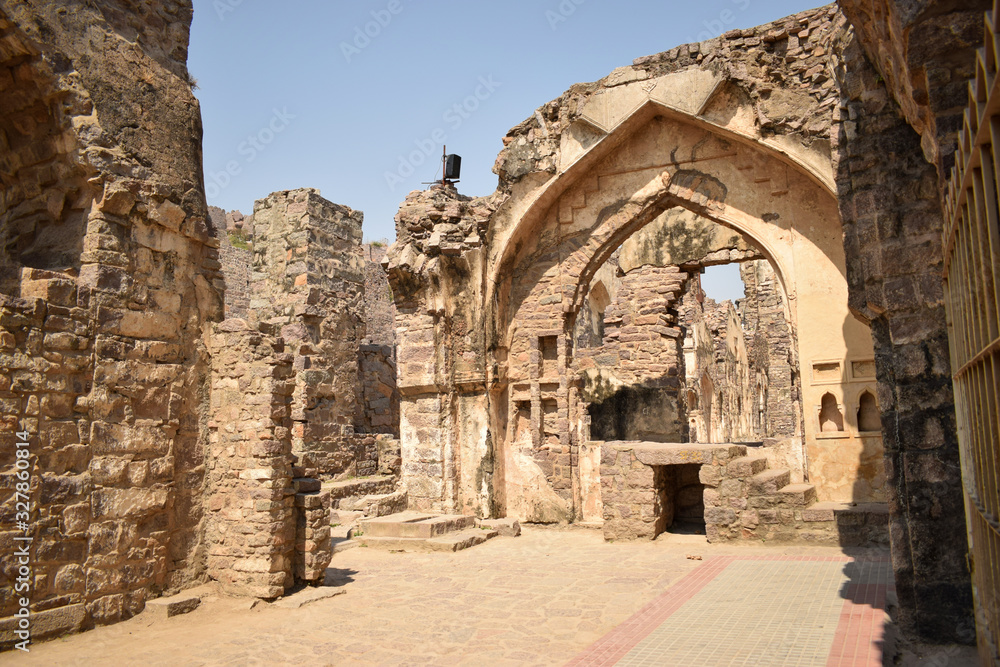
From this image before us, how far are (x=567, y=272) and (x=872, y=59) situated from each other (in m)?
6.58

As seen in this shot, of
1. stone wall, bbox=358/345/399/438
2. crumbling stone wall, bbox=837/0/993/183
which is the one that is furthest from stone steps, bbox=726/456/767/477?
stone wall, bbox=358/345/399/438

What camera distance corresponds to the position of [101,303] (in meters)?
5.31

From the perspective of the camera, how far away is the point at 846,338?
8.94m

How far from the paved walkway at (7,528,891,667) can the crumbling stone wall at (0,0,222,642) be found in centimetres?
54

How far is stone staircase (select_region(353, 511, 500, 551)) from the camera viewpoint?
8.61m

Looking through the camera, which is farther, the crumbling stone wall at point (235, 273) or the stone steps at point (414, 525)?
the crumbling stone wall at point (235, 273)

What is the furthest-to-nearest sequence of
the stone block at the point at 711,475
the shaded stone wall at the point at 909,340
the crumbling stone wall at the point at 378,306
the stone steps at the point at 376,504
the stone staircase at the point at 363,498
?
the crumbling stone wall at the point at 378,306 → the stone staircase at the point at 363,498 → the stone steps at the point at 376,504 → the stone block at the point at 711,475 → the shaded stone wall at the point at 909,340

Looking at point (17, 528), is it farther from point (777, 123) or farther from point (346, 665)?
point (777, 123)

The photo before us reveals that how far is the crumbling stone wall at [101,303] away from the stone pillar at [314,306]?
5056 mm

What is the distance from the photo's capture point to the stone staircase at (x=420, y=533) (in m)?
8.61

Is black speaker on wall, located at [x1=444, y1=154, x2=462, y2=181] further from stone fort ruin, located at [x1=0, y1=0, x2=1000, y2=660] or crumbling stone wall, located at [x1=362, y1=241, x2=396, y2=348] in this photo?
crumbling stone wall, located at [x1=362, y1=241, x2=396, y2=348]

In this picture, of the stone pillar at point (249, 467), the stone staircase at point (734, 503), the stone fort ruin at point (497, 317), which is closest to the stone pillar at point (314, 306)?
the stone fort ruin at point (497, 317)

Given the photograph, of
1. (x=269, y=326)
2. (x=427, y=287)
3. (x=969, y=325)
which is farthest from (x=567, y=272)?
(x=969, y=325)

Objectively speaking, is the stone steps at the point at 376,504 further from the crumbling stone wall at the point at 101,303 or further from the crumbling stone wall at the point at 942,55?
the crumbling stone wall at the point at 942,55
